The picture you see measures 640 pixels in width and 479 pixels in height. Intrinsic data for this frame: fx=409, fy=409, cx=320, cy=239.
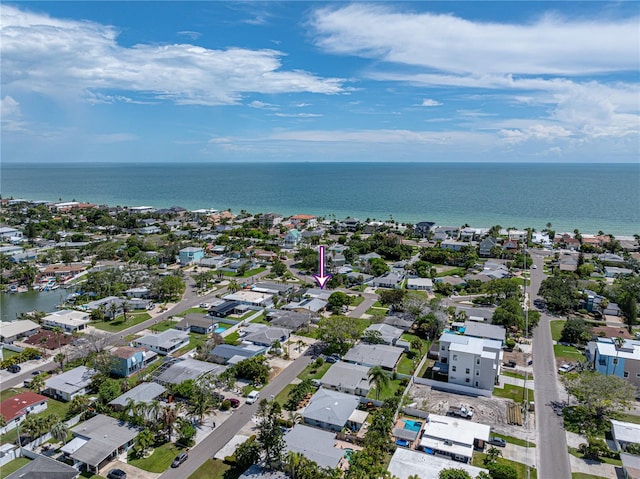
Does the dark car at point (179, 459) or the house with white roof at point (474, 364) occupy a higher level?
the house with white roof at point (474, 364)

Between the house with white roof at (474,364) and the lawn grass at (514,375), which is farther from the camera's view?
the lawn grass at (514,375)

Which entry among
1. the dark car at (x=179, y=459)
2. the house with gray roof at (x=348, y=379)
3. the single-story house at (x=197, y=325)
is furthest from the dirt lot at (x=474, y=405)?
the single-story house at (x=197, y=325)

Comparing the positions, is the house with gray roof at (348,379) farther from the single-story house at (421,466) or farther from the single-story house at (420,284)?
the single-story house at (420,284)

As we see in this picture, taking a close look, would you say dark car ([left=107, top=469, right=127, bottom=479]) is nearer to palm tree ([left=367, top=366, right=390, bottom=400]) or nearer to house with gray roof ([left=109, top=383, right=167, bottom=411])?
house with gray roof ([left=109, top=383, right=167, bottom=411])

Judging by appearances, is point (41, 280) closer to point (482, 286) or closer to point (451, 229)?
point (482, 286)

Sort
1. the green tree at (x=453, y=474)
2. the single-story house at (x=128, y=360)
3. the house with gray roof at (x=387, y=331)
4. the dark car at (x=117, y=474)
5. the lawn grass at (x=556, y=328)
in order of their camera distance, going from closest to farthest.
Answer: the green tree at (x=453, y=474)
the dark car at (x=117, y=474)
the single-story house at (x=128, y=360)
the house with gray roof at (x=387, y=331)
the lawn grass at (x=556, y=328)

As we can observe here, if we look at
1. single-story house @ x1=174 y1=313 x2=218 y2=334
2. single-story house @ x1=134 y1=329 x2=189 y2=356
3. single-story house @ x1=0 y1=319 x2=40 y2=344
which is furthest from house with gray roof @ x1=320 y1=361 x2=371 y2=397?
single-story house @ x1=0 y1=319 x2=40 y2=344

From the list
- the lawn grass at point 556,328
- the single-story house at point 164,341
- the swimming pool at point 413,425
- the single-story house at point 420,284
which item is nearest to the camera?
the swimming pool at point 413,425
